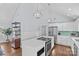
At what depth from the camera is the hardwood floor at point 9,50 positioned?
1884 mm

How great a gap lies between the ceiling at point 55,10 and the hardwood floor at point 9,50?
0.49 metres

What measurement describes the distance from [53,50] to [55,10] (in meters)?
0.70

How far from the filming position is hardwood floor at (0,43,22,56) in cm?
188

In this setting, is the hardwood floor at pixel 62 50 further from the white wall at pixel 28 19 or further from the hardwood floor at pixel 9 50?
the hardwood floor at pixel 9 50

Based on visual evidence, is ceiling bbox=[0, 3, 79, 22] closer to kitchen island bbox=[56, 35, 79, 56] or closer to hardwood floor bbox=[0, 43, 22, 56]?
kitchen island bbox=[56, 35, 79, 56]

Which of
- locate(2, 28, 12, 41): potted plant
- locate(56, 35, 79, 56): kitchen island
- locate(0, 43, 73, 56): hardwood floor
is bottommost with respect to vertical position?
locate(0, 43, 73, 56): hardwood floor

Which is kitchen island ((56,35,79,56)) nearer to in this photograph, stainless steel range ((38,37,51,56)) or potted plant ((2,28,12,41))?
stainless steel range ((38,37,51,56))

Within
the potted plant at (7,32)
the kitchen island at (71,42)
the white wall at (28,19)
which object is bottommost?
the kitchen island at (71,42)

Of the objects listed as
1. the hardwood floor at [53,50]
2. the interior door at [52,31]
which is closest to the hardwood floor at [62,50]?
the hardwood floor at [53,50]

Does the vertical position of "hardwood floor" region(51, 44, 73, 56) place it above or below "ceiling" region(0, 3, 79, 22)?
below

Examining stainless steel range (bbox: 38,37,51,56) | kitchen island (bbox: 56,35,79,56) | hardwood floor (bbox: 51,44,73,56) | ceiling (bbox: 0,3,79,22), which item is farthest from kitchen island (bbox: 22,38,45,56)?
ceiling (bbox: 0,3,79,22)

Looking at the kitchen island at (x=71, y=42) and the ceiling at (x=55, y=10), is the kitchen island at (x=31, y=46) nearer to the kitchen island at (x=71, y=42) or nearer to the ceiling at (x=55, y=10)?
the kitchen island at (x=71, y=42)

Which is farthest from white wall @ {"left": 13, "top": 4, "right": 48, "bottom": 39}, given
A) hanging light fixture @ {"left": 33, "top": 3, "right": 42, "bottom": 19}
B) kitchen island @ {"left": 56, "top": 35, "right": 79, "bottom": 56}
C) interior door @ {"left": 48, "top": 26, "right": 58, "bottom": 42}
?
kitchen island @ {"left": 56, "top": 35, "right": 79, "bottom": 56}

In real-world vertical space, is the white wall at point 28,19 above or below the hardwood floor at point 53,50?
above
